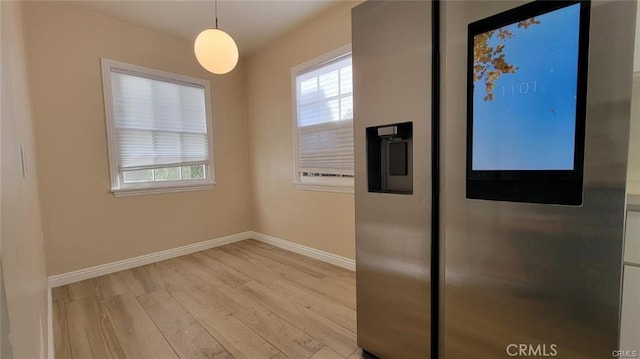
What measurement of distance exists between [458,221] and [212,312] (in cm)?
183

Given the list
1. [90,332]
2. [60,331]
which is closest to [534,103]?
[90,332]

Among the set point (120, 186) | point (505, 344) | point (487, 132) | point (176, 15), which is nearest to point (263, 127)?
point (176, 15)

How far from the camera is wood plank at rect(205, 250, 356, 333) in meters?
1.93

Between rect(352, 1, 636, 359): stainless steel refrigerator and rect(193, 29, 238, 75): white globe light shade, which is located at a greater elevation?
rect(193, 29, 238, 75): white globe light shade

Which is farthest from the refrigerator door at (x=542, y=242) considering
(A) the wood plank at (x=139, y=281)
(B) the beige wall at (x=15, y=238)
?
(A) the wood plank at (x=139, y=281)

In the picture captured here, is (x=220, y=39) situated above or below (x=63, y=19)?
below

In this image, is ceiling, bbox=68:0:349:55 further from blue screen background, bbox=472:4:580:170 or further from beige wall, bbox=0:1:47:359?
blue screen background, bbox=472:4:580:170

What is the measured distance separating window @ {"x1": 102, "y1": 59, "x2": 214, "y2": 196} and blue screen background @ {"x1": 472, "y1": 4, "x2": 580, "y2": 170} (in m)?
3.18

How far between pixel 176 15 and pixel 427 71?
2.76m

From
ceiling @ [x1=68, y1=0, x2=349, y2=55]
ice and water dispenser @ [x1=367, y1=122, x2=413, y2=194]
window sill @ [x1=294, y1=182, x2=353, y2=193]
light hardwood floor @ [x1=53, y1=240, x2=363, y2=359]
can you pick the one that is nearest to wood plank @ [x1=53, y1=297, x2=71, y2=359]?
light hardwood floor @ [x1=53, y1=240, x2=363, y2=359]

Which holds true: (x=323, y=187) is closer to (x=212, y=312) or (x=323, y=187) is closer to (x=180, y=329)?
(x=212, y=312)

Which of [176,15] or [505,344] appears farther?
[176,15]

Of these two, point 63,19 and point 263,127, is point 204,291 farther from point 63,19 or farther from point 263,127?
point 63,19

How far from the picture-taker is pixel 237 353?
5.17 feet
